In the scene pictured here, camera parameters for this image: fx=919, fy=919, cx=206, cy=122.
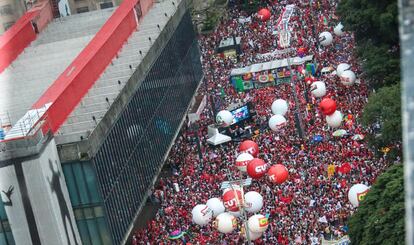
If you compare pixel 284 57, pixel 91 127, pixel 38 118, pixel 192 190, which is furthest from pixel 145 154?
pixel 284 57

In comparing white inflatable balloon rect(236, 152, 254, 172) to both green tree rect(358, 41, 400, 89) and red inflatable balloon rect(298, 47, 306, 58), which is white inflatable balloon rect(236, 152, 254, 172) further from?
red inflatable balloon rect(298, 47, 306, 58)

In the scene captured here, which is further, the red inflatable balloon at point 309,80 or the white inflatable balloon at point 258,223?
the red inflatable balloon at point 309,80

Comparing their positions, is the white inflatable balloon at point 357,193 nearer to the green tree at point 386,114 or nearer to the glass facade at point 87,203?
the green tree at point 386,114

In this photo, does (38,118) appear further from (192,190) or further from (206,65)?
(206,65)

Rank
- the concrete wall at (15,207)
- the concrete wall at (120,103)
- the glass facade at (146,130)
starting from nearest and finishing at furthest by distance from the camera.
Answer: the concrete wall at (15,207) → the concrete wall at (120,103) → the glass facade at (146,130)

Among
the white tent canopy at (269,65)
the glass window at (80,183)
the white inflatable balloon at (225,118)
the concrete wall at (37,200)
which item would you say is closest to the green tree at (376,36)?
the white tent canopy at (269,65)

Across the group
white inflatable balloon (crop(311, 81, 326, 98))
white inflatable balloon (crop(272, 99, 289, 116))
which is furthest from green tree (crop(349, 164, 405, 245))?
white inflatable balloon (crop(311, 81, 326, 98))

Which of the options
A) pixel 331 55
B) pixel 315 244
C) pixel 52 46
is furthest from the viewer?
pixel 331 55
